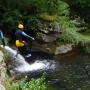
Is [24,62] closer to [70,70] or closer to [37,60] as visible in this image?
[37,60]

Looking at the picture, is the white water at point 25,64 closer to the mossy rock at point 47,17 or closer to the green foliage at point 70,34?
the green foliage at point 70,34

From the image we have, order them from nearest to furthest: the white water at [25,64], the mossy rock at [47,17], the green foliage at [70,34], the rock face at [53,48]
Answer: the white water at [25,64]
the rock face at [53,48]
the green foliage at [70,34]
the mossy rock at [47,17]

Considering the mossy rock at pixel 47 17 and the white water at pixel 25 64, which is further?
the mossy rock at pixel 47 17

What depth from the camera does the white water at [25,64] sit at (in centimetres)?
1933

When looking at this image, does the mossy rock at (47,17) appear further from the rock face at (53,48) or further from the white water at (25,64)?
the white water at (25,64)

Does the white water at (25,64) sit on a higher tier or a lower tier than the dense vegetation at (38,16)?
lower

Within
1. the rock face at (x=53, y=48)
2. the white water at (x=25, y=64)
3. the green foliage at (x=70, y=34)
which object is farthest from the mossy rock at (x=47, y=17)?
the white water at (x=25, y=64)

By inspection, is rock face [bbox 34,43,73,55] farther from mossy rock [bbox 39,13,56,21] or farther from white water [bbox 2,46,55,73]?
mossy rock [bbox 39,13,56,21]

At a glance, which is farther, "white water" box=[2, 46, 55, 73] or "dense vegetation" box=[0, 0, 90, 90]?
"dense vegetation" box=[0, 0, 90, 90]

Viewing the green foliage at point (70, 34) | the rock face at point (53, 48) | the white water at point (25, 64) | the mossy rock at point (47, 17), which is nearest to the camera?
the white water at point (25, 64)

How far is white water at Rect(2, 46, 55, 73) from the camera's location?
63.4 feet

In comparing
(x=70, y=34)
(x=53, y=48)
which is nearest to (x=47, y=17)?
(x=70, y=34)

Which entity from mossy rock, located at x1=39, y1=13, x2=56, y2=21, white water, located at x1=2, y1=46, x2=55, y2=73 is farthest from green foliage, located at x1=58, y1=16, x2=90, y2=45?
white water, located at x1=2, y1=46, x2=55, y2=73

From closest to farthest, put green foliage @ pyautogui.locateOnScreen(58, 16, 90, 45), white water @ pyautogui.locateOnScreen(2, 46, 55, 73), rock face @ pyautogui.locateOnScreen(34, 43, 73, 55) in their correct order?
white water @ pyautogui.locateOnScreen(2, 46, 55, 73)
rock face @ pyautogui.locateOnScreen(34, 43, 73, 55)
green foliage @ pyautogui.locateOnScreen(58, 16, 90, 45)
